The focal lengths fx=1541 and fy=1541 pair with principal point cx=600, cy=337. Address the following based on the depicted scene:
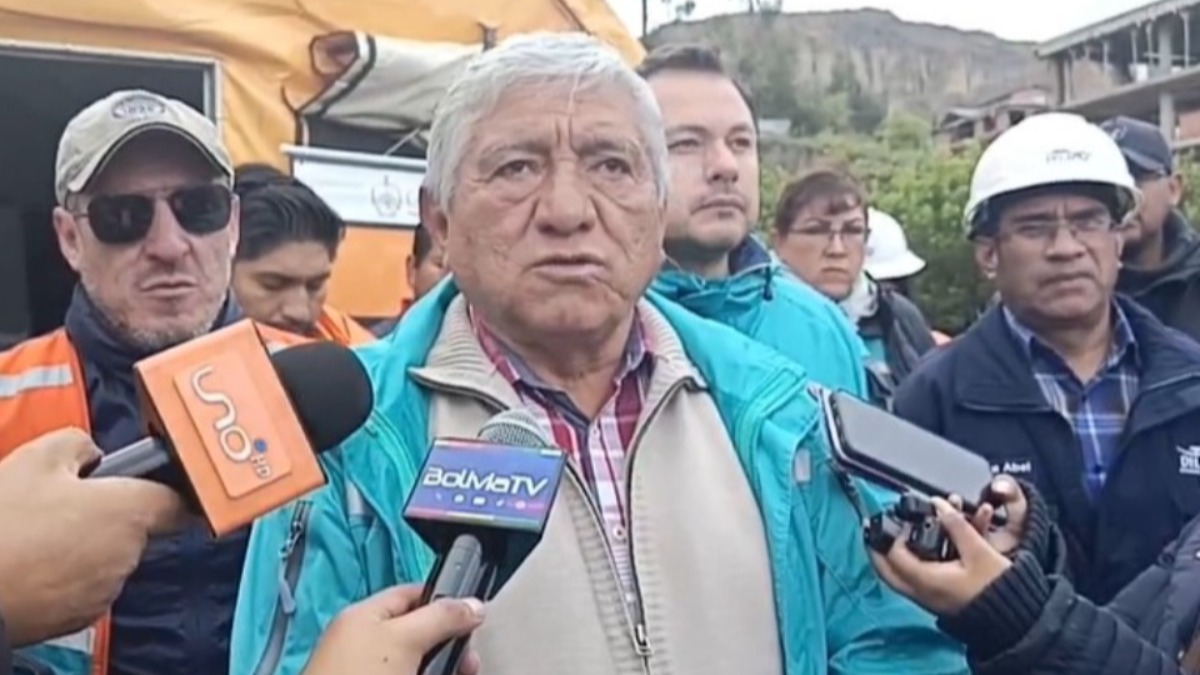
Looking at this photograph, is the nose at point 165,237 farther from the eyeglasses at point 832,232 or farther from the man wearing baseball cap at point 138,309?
the eyeglasses at point 832,232

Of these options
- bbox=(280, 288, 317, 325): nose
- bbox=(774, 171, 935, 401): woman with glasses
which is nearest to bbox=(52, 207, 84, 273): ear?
bbox=(280, 288, 317, 325): nose

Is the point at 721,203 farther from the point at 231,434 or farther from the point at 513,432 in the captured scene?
the point at 231,434

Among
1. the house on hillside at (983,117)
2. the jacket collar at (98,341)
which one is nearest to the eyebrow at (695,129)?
the jacket collar at (98,341)

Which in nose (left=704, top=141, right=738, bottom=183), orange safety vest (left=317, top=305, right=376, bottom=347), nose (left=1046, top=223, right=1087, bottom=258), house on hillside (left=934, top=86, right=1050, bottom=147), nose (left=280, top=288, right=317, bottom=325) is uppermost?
house on hillside (left=934, top=86, right=1050, bottom=147)

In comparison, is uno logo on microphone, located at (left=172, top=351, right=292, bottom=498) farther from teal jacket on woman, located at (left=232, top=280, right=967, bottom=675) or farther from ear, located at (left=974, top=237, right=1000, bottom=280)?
ear, located at (left=974, top=237, right=1000, bottom=280)

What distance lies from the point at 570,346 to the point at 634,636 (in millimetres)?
384

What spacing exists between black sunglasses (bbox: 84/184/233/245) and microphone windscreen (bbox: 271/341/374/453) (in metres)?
1.49

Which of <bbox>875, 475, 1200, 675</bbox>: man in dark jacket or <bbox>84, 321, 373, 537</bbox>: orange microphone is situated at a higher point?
<bbox>84, 321, 373, 537</bbox>: orange microphone

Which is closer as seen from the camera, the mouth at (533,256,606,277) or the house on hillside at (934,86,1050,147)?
the mouth at (533,256,606,277)

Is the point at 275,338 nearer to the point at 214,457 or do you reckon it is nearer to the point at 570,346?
the point at 570,346

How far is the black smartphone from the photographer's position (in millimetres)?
1798

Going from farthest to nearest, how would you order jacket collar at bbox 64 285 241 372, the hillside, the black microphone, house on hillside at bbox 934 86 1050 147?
the hillside → house on hillside at bbox 934 86 1050 147 → jacket collar at bbox 64 285 241 372 → the black microphone

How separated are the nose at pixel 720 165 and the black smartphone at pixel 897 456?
140 cm

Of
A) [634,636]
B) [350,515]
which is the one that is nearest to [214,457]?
[350,515]
